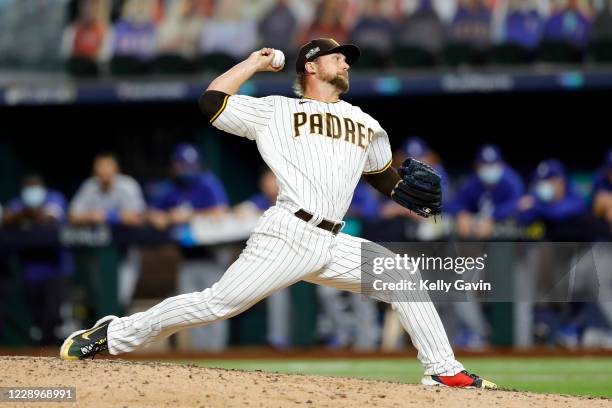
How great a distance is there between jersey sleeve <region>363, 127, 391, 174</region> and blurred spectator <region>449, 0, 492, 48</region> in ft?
21.9

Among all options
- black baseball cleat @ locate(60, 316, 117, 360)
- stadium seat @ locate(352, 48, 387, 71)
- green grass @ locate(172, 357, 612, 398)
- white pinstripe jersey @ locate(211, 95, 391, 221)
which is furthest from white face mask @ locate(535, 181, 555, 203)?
black baseball cleat @ locate(60, 316, 117, 360)

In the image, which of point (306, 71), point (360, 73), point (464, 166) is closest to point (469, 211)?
point (360, 73)

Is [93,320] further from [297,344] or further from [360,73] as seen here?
[360,73]

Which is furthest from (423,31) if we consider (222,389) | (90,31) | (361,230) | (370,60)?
(222,389)

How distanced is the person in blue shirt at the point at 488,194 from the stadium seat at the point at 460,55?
6.52 ft

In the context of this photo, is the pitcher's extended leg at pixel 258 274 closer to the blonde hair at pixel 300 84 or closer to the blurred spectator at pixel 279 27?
the blonde hair at pixel 300 84

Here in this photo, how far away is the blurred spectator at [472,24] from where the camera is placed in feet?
40.1

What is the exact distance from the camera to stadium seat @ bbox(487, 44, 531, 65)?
12.1 meters

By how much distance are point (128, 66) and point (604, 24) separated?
16.7 ft

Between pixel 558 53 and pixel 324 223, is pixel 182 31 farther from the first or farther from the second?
pixel 324 223

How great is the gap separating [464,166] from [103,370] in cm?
920

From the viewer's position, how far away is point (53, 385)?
5109mm

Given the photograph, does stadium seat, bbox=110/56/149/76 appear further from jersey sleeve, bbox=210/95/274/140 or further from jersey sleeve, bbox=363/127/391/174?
jersey sleeve, bbox=210/95/274/140

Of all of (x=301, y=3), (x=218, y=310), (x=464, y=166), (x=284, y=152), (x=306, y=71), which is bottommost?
(x=218, y=310)
